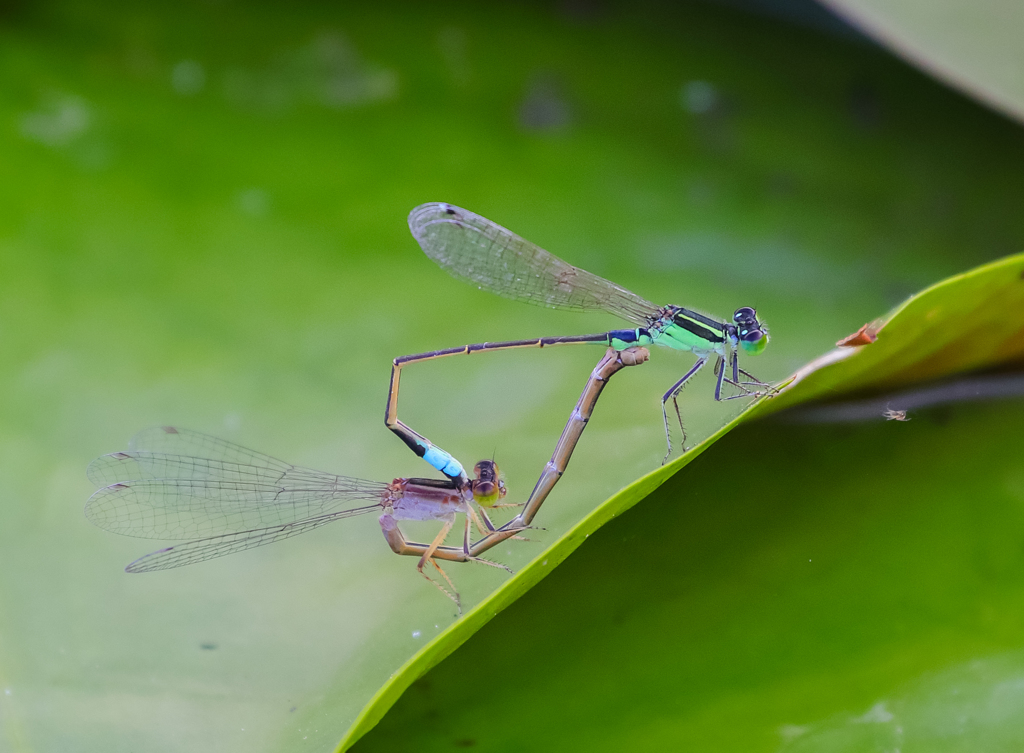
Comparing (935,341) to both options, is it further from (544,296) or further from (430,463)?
(430,463)

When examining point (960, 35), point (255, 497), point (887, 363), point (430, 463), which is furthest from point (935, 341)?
point (255, 497)

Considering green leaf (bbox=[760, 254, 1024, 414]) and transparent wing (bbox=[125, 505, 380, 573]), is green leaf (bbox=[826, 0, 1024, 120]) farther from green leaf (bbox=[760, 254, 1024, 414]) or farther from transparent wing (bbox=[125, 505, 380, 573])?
transparent wing (bbox=[125, 505, 380, 573])

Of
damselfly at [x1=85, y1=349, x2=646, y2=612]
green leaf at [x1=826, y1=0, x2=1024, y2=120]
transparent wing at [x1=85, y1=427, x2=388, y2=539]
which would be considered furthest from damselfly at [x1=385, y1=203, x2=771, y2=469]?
→ green leaf at [x1=826, y1=0, x2=1024, y2=120]

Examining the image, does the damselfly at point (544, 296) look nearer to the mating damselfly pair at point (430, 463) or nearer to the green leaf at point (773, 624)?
the mating damselfly pair at point (430, 463)

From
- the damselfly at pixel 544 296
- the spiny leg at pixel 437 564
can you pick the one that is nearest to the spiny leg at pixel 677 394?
the damselfly at pixel 544 296

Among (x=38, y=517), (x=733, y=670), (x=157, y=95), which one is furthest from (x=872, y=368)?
(x=157, y=95)
